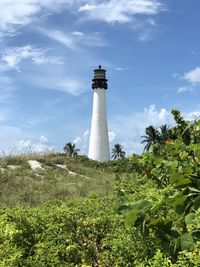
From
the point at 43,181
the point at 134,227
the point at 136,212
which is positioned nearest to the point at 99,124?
the point at 43,181

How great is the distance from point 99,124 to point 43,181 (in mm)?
27221

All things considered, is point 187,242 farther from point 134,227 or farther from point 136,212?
point 134,227

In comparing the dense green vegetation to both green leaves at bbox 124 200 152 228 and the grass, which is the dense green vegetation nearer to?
green leaves at bbox 124 200 152 228

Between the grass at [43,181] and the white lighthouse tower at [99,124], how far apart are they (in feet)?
60.3

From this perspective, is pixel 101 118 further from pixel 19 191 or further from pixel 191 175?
pixel 191 175

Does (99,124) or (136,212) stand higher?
(99,124)

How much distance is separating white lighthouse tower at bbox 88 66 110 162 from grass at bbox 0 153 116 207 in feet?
60.3

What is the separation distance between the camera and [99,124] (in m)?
44.0

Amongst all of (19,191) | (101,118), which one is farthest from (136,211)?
(101,118)

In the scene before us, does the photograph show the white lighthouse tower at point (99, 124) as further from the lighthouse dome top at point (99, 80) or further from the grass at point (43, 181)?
Result: the grass at point (43, 181)

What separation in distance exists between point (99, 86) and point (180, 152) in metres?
41.1

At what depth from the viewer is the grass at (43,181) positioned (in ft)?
42.5

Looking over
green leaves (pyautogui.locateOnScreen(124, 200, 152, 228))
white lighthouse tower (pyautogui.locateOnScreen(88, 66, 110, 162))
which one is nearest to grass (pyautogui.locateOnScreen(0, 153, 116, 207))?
green leaves (pyautogui.locateOnScreen(124, 200, 152, 228))

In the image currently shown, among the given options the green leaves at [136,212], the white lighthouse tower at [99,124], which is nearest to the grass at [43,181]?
the green leaves at [136,212]
